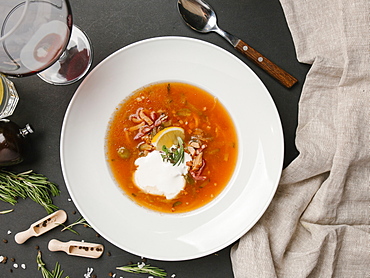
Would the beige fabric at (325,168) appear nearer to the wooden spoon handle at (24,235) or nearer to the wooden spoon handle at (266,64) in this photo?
the wooden spoon handle at (266,64)

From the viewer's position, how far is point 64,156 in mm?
2625

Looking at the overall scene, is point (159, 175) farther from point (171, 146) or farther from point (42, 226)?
point (42, 226)

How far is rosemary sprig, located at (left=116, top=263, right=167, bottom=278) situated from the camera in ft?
9.23

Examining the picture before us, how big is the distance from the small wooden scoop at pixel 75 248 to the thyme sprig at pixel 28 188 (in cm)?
22

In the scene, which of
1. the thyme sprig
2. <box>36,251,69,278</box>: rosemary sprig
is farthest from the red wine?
<box>36,251,69,278</box>: rosemary sprig

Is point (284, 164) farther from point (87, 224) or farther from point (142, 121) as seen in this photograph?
point (87, 224)

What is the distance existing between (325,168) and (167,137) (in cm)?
100

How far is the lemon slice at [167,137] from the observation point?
2.75m

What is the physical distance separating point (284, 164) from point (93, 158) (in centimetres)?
122

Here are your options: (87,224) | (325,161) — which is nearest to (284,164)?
(325,161)

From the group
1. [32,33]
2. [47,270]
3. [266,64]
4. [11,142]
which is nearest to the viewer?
[32,33]

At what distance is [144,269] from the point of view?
111 inches

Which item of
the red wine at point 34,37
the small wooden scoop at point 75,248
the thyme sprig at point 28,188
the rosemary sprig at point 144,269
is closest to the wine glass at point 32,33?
the red wine at point 34,37

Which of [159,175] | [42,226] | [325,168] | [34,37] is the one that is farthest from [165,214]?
[34,37]
